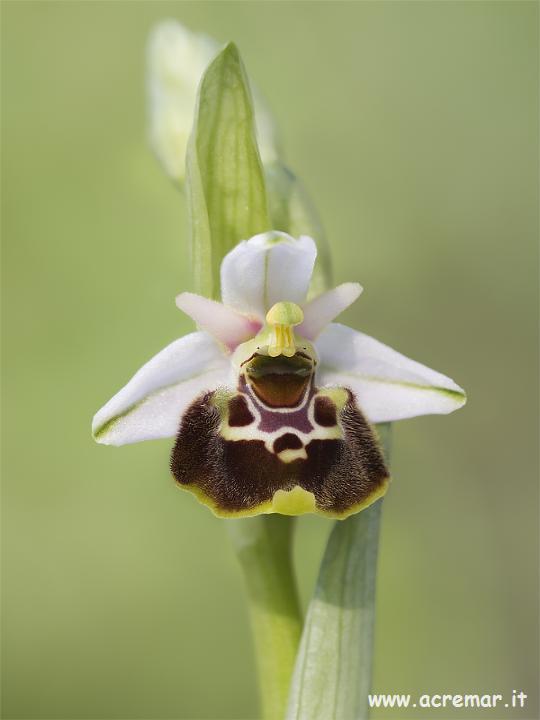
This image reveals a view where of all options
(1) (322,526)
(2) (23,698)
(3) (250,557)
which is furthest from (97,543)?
(3) (250,557)

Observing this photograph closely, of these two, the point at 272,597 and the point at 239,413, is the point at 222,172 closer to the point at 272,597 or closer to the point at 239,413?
the point at 239,413

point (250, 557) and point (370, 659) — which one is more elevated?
point (250, 557)

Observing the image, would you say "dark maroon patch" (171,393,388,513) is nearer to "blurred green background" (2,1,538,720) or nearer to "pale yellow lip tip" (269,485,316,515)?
"pale yellow lip tip" (269,485,316,515)

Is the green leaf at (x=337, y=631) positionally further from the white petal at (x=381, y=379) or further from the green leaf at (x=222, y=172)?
the green leaf at (x=222, y=172)

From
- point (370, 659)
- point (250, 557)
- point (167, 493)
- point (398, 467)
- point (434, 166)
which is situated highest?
point (434, 166)

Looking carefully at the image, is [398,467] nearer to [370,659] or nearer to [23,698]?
[23,698]

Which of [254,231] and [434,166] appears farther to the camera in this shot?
[434,166]

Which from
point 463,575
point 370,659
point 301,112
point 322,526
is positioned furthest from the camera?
point 301,112
